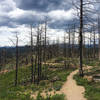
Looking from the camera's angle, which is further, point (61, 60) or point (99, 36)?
point (61, 60)

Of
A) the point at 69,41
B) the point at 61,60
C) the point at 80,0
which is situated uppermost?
the point at 80,0

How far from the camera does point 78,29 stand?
53.0 feet

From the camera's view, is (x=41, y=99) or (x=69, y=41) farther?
(x=69, y=41)

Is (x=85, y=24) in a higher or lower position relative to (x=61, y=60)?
higher

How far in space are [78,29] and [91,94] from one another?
924 centimetres

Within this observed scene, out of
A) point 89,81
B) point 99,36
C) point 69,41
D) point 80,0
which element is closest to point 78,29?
point 80,0

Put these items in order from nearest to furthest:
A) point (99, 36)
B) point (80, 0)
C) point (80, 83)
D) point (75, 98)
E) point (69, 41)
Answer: point (75, 98), point (80, 83), point (80, 0), point (99, 36), point (69, 41)

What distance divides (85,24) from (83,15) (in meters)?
1.23

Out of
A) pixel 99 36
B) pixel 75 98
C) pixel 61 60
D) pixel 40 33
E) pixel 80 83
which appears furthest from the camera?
pixel 61 60

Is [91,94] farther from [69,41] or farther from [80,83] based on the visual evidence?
[69,41]

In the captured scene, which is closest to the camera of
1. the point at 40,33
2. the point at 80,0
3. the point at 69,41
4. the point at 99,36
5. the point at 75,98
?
the point at 75,98

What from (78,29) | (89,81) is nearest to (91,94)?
(89,81)

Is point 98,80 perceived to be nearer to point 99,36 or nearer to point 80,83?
point 80,83

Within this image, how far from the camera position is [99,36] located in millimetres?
35312
